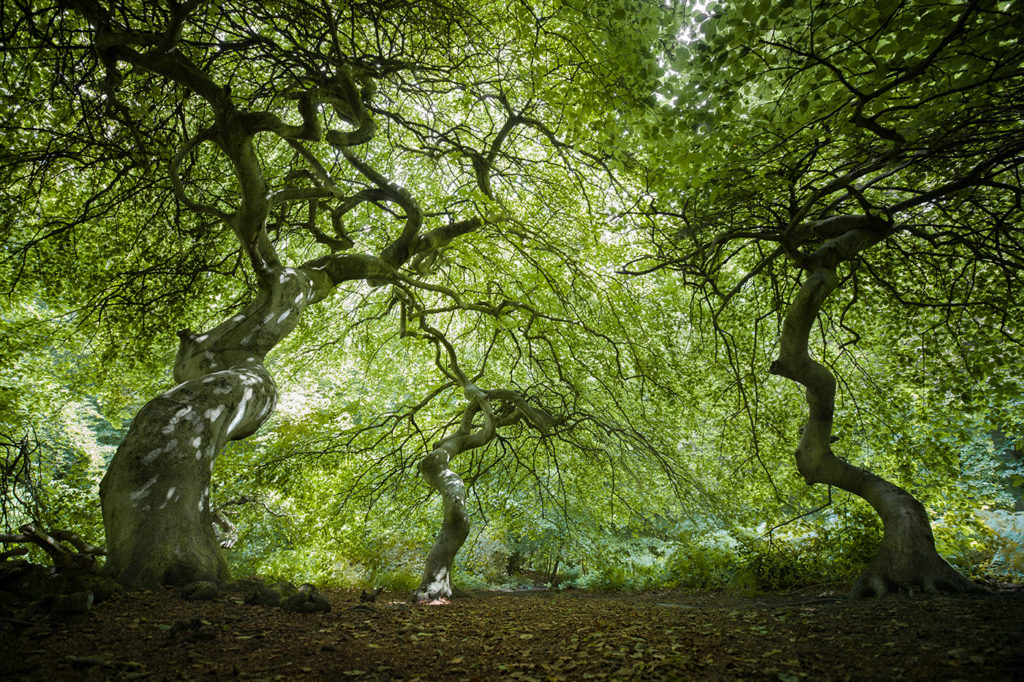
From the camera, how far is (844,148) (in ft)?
15.1

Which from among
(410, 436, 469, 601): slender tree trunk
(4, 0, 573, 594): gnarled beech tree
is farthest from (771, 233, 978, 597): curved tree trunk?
(410, 436, 469, 601): slender tree trunk

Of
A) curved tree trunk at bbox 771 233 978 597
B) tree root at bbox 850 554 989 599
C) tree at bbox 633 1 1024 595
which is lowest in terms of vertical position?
tree root at bbox 850 554 989 599

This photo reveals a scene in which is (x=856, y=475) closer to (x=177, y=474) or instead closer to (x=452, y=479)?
(x=452, y=479)

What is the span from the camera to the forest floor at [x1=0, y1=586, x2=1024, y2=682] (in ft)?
7.32

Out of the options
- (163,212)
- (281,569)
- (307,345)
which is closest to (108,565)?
(163,212)

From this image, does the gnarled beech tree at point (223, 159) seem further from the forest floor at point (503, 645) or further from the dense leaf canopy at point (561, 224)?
the forest floor at point (503, 645)

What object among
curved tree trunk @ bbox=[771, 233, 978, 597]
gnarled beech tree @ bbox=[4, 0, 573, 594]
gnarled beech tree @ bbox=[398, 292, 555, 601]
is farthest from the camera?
gnarled beech tree @ bbox=[398, 292, 555, 601]

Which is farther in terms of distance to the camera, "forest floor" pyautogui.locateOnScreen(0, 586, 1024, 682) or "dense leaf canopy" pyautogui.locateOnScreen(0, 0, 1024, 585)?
"dense leaf canopy" pyautogui.locateOnScreen(0, 0, 1024, 585)

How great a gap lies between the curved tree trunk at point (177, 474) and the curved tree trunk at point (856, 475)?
499cm

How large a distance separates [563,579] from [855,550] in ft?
32.8

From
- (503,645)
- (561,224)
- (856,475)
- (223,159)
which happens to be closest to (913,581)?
(856,475)

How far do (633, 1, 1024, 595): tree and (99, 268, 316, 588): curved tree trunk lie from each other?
3.85 m

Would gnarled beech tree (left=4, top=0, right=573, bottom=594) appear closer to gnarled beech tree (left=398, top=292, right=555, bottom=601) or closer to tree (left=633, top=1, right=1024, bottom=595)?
gnarled beech tree (left=398, top=292, right=555, bottom=601)

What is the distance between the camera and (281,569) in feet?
32.8
